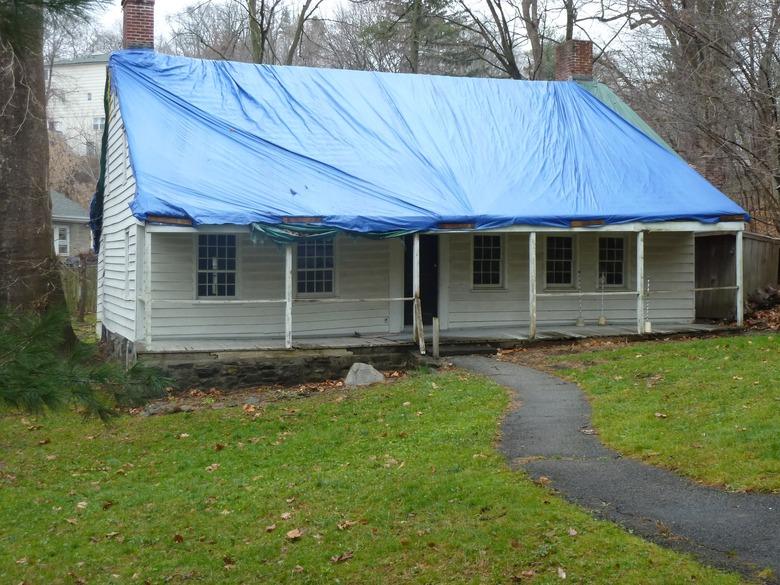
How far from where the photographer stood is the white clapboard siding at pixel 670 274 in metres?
19.9

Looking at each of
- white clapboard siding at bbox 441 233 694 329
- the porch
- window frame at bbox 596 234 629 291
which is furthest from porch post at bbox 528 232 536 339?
window frame at bbox 596 234 629 291

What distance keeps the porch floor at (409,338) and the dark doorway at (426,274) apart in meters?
0.61

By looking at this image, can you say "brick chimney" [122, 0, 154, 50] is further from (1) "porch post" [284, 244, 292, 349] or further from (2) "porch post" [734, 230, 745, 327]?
(2) "porch post" [734, 230, 745, 327]

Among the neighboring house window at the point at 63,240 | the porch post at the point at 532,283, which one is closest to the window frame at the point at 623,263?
the porch post at the point at 532,283

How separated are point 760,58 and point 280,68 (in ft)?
32.1

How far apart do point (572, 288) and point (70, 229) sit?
31697 mm

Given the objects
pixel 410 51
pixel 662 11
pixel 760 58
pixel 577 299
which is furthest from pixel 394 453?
pixel 410 51

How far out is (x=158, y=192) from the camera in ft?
48.4

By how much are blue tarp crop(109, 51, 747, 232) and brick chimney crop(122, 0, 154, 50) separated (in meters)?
0.46

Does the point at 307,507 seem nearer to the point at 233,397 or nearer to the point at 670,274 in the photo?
the point at 233,397

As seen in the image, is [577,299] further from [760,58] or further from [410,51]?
[410,51]

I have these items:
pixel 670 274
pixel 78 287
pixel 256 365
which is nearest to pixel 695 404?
pixel 256 365

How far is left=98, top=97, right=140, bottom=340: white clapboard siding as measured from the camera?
16.8 metres

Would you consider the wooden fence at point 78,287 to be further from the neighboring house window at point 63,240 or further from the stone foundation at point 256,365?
the neighboring house window at point 63,240
